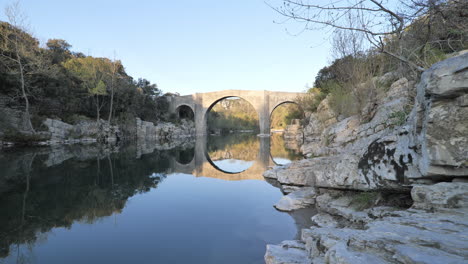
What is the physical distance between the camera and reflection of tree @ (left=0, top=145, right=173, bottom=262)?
3785 mm

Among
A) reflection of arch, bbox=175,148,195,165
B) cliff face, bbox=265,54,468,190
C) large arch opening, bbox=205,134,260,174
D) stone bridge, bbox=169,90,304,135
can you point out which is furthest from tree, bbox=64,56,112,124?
cliff face, bbox=265,54,468,190

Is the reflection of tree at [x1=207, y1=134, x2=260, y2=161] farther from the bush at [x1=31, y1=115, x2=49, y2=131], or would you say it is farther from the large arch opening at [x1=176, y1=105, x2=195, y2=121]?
the large arch opening at [x1=176, y1=105, x2=195, y2=121]

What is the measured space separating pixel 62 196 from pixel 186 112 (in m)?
39.0

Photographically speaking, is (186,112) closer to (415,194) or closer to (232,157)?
(232,157)

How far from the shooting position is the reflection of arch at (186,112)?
42.7 meters

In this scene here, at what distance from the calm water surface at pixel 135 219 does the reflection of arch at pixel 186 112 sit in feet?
115

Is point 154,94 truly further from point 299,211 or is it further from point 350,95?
point 299,211

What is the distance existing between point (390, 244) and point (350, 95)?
10.5 meters

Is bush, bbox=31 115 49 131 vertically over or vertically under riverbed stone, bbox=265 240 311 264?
over

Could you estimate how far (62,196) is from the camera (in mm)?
5473

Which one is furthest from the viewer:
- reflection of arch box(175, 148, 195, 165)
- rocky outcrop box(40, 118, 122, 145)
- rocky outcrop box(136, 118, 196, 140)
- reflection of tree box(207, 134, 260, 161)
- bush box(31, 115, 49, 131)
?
rocky outcrop box(136, 118, 196, 140)

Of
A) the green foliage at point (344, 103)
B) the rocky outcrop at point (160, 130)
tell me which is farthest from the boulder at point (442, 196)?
the rocky outcrop at point (160, 130)

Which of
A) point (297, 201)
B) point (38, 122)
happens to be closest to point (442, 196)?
point (297, 201)

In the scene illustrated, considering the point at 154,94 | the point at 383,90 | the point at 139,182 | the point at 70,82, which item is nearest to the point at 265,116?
the point at 154,94
